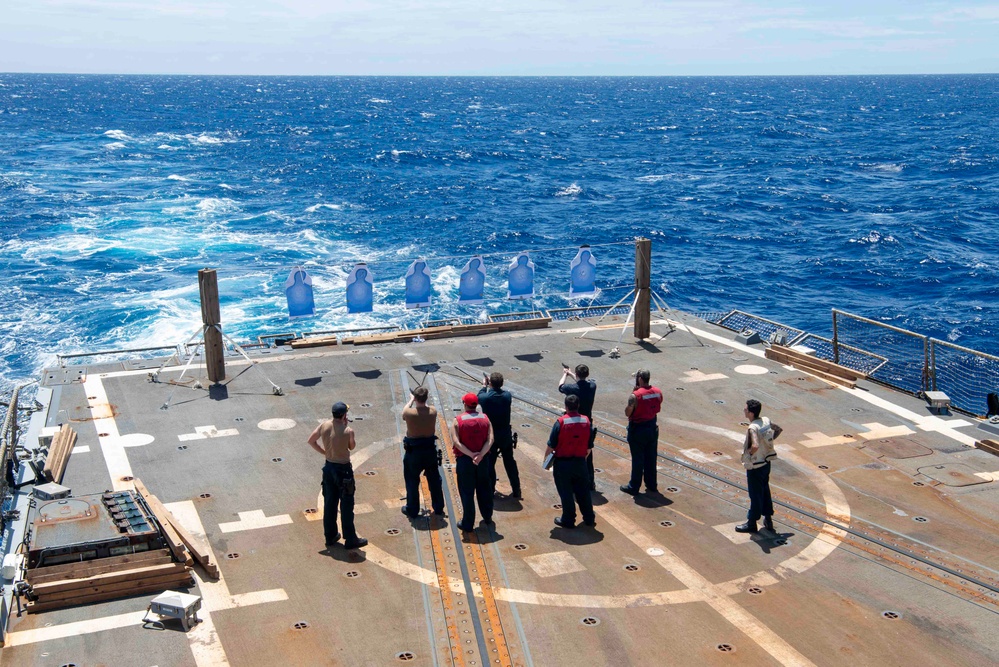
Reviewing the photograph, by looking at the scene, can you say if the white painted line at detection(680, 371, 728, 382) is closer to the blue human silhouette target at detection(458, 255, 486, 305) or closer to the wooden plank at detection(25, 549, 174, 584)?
the blue human silhouette target at detection(458, 255, 486, 305)

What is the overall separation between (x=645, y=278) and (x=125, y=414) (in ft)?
38.9

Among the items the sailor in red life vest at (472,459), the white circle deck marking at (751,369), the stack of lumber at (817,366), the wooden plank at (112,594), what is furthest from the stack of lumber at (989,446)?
the wooden plank at (112,594)

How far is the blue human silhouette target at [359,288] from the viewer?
22.4 meters

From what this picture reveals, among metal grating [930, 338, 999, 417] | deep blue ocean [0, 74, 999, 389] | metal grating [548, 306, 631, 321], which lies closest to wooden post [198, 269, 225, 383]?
deep blue ocean [0, 74, 999, 389]

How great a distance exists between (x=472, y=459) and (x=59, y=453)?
296 inches

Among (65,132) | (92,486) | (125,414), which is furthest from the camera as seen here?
(65,132)

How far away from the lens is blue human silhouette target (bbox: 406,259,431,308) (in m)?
23.2

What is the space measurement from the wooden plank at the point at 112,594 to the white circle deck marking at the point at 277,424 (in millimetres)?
5966

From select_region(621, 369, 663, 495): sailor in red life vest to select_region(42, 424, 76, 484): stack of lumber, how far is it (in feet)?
29.2

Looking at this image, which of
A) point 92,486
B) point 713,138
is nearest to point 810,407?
point 92,486

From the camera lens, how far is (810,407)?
19.2m

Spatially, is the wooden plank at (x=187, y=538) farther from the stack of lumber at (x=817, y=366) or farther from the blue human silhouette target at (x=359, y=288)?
the stack of lumber at (x=817, y=366)

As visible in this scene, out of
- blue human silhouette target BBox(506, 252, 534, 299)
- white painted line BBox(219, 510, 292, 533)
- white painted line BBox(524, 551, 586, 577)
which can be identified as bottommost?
white painted line BBox(524, 551, 586, 577)

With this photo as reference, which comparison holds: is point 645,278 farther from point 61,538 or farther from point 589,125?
point 589,125
